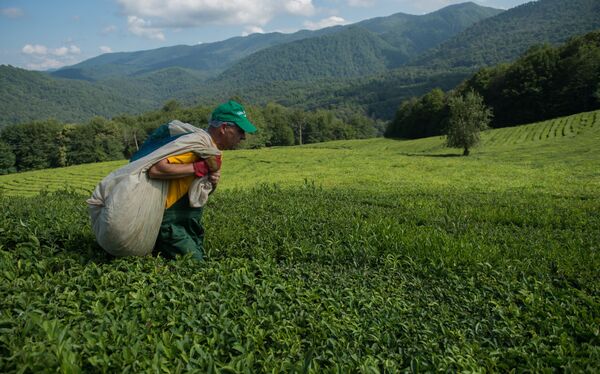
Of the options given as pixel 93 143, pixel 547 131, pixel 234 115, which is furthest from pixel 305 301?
pixel 93 143

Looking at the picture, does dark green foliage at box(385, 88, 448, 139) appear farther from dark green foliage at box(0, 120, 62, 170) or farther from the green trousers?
the green trousers

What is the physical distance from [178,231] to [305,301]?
190cm

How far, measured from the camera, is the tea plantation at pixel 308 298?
107 inches

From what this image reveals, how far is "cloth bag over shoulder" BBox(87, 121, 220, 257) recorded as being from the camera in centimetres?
417

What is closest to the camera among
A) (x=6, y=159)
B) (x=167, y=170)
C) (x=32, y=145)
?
(x=167, y=170)

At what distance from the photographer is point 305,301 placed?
12.2 ft

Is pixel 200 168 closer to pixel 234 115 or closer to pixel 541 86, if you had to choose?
pixel 234 115

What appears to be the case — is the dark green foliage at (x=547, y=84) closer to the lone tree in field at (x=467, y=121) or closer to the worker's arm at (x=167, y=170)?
the lone tree in field at (x=467, y=121)

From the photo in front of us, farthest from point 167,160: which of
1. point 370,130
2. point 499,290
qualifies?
point 370,130

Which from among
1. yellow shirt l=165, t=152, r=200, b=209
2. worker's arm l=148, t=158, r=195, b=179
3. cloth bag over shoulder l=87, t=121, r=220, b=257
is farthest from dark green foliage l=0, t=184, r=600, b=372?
worker's arm l=148, t=158, r=195, b=179

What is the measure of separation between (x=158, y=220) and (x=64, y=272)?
1022mm

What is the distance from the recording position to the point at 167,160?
4375 mm

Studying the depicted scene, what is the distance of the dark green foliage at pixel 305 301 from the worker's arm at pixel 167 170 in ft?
3.07

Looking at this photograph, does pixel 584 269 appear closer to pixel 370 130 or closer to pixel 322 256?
pixel 322 256
